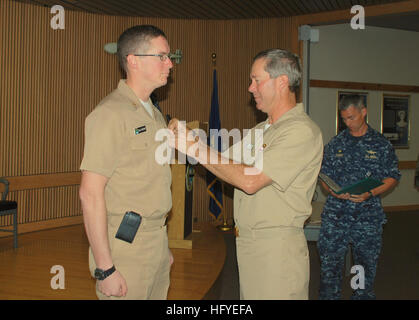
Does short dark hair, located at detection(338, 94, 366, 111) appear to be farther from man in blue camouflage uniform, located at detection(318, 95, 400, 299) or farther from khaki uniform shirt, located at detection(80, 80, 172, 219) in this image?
khaki uniform shirt, located at detection(80, 80, 172, 219)

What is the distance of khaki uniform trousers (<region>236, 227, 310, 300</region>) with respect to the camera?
1950 mm

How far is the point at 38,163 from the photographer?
646 centimetres

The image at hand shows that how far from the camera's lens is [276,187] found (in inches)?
77.0

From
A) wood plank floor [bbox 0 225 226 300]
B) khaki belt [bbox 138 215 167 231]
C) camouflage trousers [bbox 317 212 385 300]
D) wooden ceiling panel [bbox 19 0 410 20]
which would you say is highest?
wooden ceiling panel [bbox 19 0 410 20]

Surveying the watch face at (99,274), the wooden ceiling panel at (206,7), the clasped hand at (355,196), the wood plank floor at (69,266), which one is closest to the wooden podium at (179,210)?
the wood plank floor at (69,266)

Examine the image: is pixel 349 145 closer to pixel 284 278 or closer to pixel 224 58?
pixel 284 278

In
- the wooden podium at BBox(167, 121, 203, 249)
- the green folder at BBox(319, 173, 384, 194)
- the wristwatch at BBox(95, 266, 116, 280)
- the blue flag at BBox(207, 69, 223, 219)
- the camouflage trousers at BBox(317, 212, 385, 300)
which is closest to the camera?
the wristwatch at BBox(95, 266, 116, 280)

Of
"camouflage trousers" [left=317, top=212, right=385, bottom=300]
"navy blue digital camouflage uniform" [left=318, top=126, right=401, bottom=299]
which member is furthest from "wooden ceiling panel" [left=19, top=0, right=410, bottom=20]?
"camouflage trousers" [left=317, top=212, right=385, bottom=300]

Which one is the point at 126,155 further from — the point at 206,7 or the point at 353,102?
the point at 206,7

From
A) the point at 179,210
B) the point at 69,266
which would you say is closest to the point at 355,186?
the point at 179,210

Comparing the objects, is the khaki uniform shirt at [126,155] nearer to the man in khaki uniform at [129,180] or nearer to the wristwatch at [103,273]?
the man in khaki uniform at [129,180]

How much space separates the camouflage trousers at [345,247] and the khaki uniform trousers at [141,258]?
2.01 metres

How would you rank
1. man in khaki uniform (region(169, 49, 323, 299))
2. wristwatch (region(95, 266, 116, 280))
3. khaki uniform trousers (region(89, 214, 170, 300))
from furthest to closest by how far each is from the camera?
man in khaki uniform (region(169, 49, 323, 299)) < khaki uniform trousers (region(89, 214, 170, 300)) < wristwatch (region(95, 266, 116, 280))

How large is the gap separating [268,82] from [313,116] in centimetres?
641
